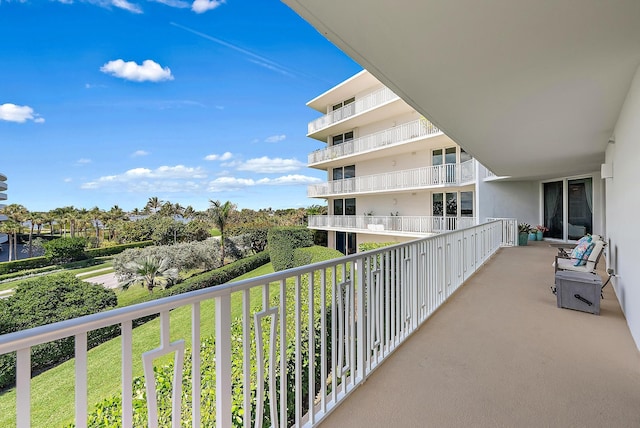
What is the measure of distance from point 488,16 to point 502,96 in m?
1.43

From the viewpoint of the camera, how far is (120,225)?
23.1m

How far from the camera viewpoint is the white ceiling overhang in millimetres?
1579

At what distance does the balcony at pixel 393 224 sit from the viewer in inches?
449

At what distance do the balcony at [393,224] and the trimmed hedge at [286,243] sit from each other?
193cm

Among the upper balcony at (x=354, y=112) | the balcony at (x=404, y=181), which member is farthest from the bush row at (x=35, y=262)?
the upper balcony at (x=354, y=112)

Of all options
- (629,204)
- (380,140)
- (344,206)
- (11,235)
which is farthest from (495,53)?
(11,235)

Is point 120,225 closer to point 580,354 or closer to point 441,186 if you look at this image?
point 441,186

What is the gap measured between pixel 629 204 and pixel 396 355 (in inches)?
107

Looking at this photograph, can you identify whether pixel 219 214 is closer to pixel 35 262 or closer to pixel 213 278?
pixel 213 278

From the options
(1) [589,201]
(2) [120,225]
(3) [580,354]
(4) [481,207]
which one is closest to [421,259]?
(3) [580,354]

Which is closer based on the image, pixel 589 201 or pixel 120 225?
pixel 589 201

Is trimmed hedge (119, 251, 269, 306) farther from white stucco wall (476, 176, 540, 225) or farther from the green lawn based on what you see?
white stucco wall (476, 176, 540, 225)

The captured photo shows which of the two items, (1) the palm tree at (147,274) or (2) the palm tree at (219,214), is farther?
(2) the palm tree at (219,214)

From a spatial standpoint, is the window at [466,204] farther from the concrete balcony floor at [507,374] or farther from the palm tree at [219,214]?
the palm tree at [219,214]
